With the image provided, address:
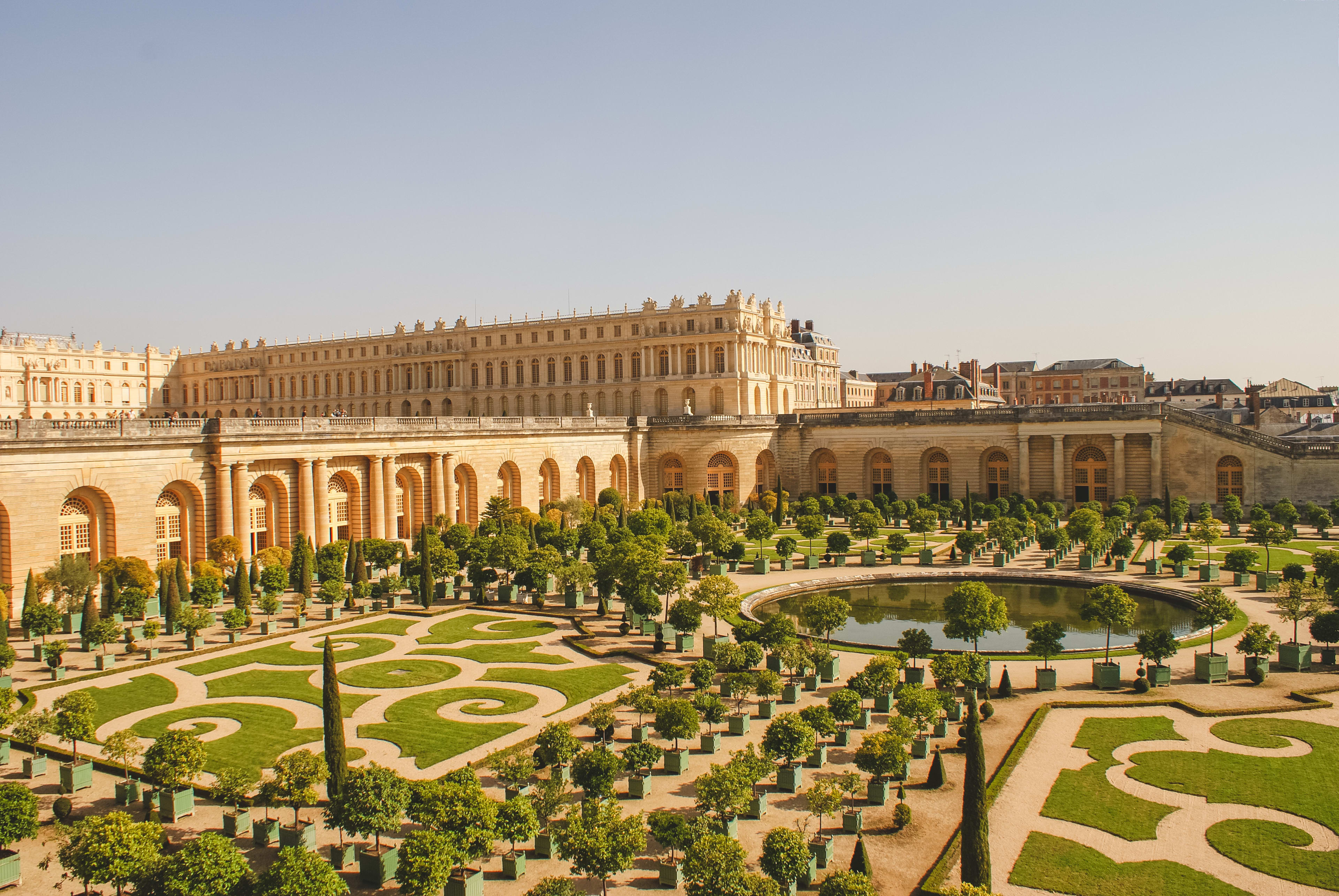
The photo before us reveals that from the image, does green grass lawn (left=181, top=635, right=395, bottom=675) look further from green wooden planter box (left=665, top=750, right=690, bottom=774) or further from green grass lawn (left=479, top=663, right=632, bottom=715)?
green wooden planter box (left=665, top=750, right=690, bottom=774)

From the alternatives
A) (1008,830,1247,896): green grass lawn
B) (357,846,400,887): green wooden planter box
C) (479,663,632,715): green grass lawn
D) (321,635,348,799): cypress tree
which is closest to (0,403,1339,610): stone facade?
(479,663,632,715): green grass lawn

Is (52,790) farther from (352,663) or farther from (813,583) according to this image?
(813,583)

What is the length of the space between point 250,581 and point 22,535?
28.6ft

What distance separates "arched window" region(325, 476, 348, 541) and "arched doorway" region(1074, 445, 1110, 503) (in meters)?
48.5

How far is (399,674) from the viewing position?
3027 centimetres

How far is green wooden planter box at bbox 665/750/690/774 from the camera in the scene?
73.6 feet

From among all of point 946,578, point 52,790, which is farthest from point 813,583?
point 52,790

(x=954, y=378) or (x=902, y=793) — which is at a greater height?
(x=954, y=378)

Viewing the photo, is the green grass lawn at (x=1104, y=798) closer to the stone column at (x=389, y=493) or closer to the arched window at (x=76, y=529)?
the arched window at (x=76, y=529)

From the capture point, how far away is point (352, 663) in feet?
104

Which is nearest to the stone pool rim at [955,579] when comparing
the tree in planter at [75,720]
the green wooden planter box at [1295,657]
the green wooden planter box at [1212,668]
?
the green wooden planter box at [1295,657]

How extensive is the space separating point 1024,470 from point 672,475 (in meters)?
25.9

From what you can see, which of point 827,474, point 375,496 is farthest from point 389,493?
point 827,474

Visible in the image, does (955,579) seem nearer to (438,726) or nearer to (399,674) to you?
(399,674)
